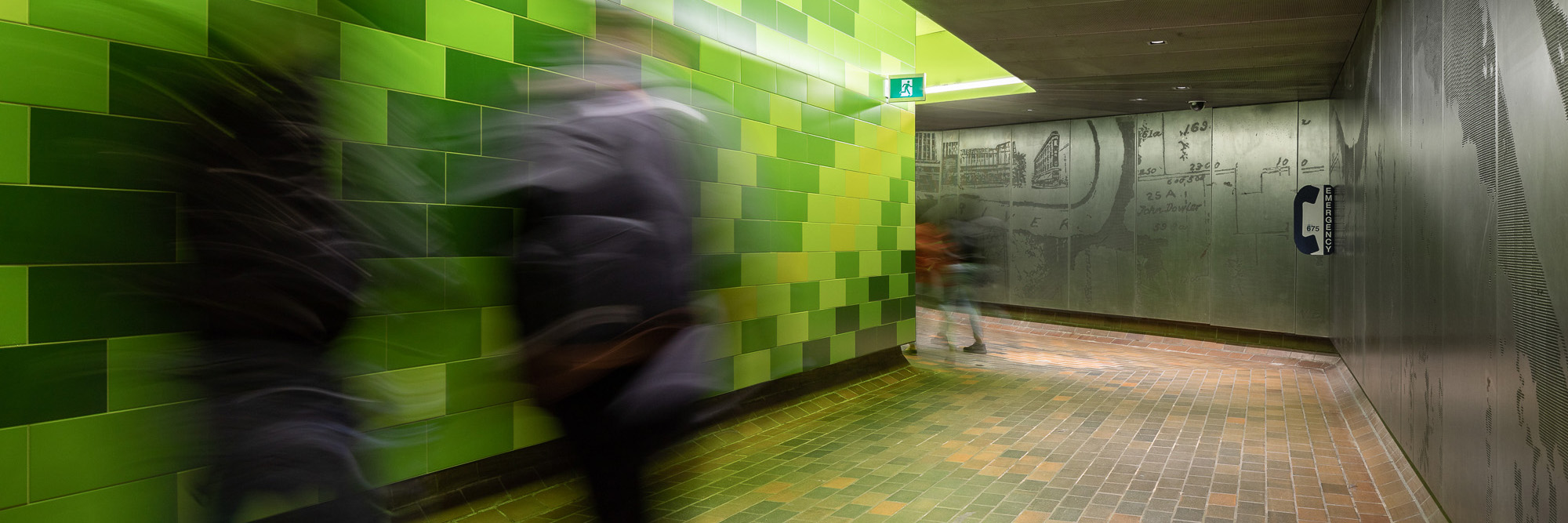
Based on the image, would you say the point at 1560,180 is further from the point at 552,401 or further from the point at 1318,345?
the point at 1318,345

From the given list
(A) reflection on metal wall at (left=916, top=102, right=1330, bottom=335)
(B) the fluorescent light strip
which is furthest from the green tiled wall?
(A) reflection on metal wall at (left=916, top=102, right=1330, bottom=335)

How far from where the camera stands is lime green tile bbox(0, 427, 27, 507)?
2.13 metres

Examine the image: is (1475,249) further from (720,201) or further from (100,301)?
(100,301)

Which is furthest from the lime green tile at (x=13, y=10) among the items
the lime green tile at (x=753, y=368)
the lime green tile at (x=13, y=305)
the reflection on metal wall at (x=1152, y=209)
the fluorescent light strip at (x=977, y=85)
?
the reflection on metal wall at (x=1152, y=209)

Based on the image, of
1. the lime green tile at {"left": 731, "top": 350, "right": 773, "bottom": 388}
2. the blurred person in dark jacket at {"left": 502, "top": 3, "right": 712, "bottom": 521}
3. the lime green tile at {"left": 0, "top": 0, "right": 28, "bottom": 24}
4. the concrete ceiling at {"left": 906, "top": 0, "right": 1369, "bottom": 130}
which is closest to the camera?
the blurred person in dark jacket at {"left": 502, "top": 3, "right": 712, "bottom": 521}

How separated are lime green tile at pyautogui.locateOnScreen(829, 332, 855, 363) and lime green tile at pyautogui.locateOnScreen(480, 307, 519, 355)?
298 centimetres

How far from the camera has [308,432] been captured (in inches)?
80.0

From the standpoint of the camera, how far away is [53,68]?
7.26ft

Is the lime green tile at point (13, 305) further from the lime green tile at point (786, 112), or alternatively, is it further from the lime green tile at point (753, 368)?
the lime green tile at point (786, 112)

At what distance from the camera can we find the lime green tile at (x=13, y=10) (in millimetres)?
2123

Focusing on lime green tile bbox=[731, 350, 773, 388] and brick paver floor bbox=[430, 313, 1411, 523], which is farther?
lime green tile bbox=[731, 350, 773, 388]

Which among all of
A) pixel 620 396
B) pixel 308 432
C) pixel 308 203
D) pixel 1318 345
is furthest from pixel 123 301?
pixel 1318 345

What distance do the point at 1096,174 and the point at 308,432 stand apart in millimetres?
10843

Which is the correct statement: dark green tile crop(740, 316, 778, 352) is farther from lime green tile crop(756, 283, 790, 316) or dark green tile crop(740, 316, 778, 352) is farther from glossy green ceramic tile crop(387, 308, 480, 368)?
glossy green ceramic tile crop(387, 308, 480, 368)
